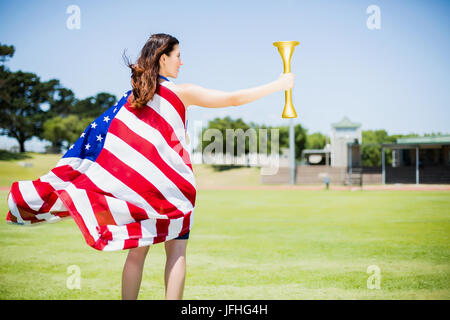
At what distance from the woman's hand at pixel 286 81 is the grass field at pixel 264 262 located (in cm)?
199

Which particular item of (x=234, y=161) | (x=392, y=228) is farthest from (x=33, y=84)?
(x=392, y=228)

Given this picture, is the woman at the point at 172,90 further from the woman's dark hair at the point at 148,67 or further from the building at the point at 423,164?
the building at the point at 423,164

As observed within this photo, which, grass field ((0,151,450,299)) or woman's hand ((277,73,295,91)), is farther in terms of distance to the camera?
grass field ((0,151,450,299))

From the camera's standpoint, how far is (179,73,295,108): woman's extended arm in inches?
93.7

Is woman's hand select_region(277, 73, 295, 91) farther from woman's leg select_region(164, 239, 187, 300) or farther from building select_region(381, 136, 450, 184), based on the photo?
building select_region(381, 136, 450, 184)

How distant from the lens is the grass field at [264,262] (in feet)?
12.9

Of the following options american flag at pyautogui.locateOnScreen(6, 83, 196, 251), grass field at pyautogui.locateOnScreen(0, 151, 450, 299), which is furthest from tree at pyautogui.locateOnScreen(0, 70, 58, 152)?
american flag at pyautogui.locateOnScreen(6, 83, 196, 251)

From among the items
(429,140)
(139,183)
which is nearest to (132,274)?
(139,183)

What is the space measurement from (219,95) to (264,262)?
335 cm

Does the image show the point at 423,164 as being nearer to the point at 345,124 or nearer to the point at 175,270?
the point at 345,124

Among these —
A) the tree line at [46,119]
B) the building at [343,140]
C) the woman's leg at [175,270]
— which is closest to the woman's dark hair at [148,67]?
the woman's leg at [175,270]

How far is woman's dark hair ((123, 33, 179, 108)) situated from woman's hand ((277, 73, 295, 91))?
2.10ft
